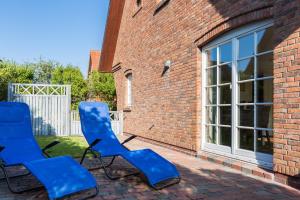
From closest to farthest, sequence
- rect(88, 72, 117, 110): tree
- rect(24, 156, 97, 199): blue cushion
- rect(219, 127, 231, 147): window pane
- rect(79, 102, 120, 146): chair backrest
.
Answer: rect(24, 156, 97, 199): blue cushion, rect(79, 102, 120, 146): chair backrest, rect(219, 127, 231, 147): window pane, rect(88, 72, 117, 110): tree

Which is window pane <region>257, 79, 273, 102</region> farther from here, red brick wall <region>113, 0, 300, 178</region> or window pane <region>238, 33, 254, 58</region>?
window pane <region>238, 33, 254, 58</region>

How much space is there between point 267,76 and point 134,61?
734cm

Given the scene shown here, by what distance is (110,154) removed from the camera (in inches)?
211

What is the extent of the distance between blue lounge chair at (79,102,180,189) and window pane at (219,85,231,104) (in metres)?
2.11

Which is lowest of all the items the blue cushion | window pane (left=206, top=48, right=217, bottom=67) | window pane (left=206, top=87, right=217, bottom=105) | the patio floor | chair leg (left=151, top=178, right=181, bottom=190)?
the patio floor

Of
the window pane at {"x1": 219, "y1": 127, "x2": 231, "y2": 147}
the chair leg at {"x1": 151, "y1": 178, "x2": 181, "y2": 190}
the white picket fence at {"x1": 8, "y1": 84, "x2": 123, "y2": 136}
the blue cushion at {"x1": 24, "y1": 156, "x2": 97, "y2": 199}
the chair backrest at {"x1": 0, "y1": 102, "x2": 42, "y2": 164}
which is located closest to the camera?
the blue cushion at {"x1": 24, "y1": 156, "x2": 97, "y2": 199}

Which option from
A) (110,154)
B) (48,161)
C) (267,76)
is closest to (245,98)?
(267,76)

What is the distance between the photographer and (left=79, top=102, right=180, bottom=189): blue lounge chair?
464 centimetres

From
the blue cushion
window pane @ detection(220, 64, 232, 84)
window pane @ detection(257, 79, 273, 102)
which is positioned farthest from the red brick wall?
the blue cushion

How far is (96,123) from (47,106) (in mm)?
6948

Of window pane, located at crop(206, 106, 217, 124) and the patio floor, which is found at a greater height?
window pane, located at crop(206, 106, 217, 124)

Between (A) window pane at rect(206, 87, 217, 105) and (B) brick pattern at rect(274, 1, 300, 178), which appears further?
(A) window pane at rect(206, 87, 217, 105)

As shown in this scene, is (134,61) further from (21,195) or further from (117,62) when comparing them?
(21,195)

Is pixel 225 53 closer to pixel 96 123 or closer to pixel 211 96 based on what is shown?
pixel 211 96
